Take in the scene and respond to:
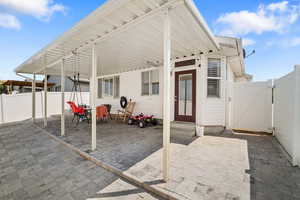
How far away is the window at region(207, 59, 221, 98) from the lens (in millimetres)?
4824

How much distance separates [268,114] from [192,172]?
4640 millimetres

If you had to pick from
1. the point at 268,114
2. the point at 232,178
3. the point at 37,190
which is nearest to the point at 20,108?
the point at 37,190

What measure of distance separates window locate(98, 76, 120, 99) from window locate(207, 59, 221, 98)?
17.3 ft

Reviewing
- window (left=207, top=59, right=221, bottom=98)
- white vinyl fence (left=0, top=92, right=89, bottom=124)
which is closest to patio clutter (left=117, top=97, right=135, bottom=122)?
window (left=207, top=59, right=221, bottom=98)

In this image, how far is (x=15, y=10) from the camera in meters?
5.12

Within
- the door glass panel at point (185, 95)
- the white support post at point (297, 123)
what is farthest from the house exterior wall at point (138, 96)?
the white support post at point (297, 123)

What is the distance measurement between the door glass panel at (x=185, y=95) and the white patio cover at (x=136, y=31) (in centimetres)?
90

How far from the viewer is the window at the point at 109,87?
8250 mm

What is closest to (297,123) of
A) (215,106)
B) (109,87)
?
(215,106)

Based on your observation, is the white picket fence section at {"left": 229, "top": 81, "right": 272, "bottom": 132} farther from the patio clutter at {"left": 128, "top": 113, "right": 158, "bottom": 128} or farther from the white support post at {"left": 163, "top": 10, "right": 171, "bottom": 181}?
the white support post at {"left": 163, "top": 10, "right": 171, "bottom": 181}

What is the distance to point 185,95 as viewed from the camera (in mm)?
5188

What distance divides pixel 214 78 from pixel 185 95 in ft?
3.88

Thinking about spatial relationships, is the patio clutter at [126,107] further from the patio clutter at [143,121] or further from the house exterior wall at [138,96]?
the patio clutter at [143,121]

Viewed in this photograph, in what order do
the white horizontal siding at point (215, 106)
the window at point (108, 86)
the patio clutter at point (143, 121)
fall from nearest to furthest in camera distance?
the white horizontal siding at point (215, 106)
the patio clutter at point (143, 121)
the window at point (108, 86)
